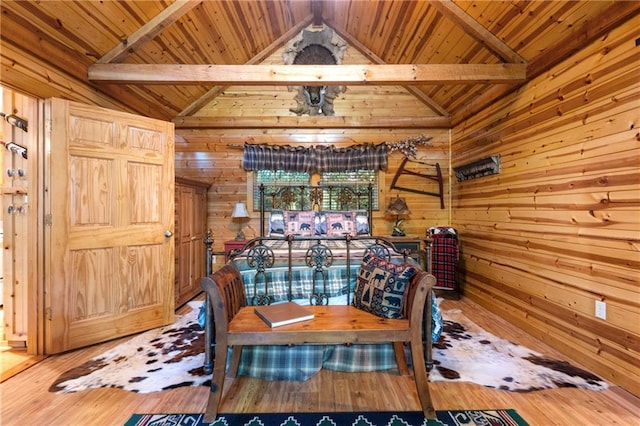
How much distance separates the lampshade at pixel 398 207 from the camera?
4.26 m

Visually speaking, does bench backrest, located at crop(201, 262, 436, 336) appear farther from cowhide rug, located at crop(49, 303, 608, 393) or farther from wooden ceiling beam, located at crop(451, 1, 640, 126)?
wooden ceiling beam, located at crop(451, 1, 640, 126)

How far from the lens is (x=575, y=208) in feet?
7.42

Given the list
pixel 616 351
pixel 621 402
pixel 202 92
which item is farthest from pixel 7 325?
pixel 616 351

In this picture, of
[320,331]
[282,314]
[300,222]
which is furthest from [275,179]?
[320,331]

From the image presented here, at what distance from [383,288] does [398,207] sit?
2.67 metres

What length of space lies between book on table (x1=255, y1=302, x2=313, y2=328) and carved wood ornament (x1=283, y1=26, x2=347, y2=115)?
357 cm

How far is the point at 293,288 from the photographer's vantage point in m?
2.28

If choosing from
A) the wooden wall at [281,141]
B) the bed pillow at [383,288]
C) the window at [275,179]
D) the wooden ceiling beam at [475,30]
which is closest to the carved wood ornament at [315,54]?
the wooden wall at [281,141]

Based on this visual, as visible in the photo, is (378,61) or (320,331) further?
(378,61)

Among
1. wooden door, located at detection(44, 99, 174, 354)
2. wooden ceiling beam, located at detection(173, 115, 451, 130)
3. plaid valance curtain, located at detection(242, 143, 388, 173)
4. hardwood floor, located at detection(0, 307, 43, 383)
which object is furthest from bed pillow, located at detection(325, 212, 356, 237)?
hardwood floor, located at detection(0, 307, 43, 383)

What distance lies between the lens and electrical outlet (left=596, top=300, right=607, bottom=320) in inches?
79.7

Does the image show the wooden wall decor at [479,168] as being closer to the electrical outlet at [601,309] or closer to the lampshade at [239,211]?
the electrical outlet at [601,309]

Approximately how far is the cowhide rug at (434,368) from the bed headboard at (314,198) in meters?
2.28

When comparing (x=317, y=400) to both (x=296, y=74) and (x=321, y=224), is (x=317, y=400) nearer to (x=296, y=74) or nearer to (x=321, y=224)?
(x=321, y=224)
